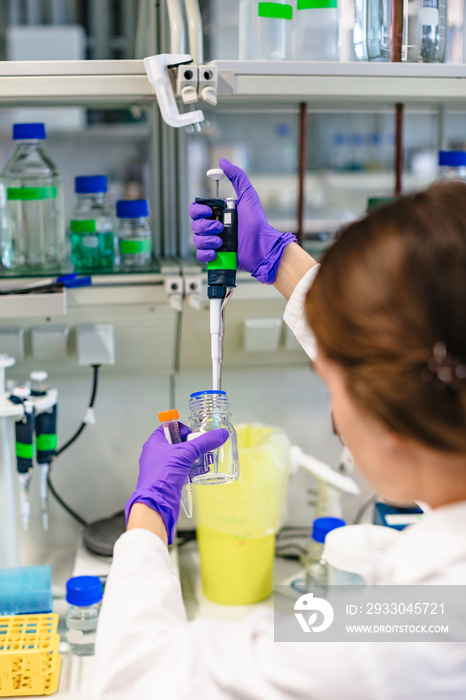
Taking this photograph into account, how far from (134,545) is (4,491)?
686 mm

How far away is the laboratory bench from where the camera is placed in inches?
49.4

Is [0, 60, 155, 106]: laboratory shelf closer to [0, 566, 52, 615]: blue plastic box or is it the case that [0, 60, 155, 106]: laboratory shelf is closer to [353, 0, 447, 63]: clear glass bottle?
[353, 0, 447, 63]: clear glass bottle

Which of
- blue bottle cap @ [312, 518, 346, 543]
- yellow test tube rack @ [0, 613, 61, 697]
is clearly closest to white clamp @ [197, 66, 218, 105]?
blue bottle cap @ [312, 518, 346, 543]

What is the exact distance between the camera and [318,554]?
153 cm

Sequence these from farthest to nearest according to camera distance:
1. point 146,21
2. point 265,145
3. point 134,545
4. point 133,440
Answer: point 265,145 < point 133,440 < point 146,21 < point 134,545

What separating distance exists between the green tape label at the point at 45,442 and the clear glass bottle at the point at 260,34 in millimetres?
820

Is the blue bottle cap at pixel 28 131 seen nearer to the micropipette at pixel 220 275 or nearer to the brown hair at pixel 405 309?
the micropipette at pixel 220 275

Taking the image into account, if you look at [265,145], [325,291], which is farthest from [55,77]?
[265,145]

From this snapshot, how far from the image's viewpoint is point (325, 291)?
690 mm

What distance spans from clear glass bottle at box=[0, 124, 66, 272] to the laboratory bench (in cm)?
62

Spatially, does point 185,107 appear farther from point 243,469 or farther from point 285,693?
point 285,693

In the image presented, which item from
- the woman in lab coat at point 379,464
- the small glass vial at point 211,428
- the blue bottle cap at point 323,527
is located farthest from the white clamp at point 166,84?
the blue bottle cap at point 323,527

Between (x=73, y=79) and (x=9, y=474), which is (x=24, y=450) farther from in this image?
(x=73, y=79)

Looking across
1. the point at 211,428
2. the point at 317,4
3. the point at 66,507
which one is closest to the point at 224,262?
the point at 211,428
